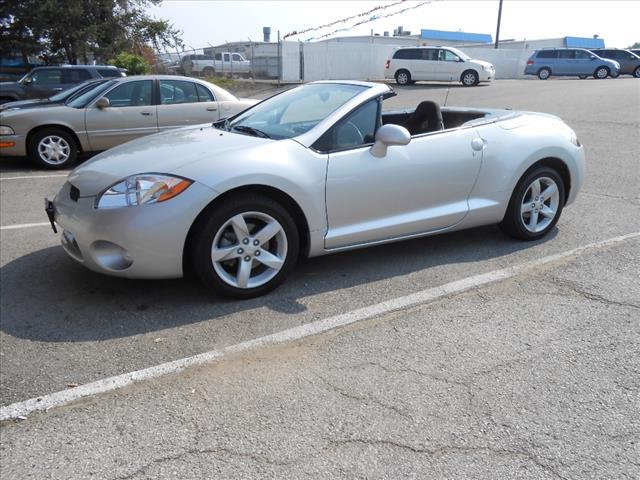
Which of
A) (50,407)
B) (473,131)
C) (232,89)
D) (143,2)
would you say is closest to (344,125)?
(473,131)

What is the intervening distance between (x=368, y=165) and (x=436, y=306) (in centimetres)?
112

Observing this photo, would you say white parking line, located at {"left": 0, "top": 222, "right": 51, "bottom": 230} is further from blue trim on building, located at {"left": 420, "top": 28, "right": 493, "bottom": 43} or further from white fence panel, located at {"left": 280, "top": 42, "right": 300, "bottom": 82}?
blue trim on building, located at {"left": 420, "top": 28, "right": 493, "bottom": 43}

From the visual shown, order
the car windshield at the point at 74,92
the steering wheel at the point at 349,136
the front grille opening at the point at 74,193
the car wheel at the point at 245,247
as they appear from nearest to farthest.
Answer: the car wheel at the point at 245,247 < the front grille opening at the point at 74,193 < the steering wheel at the point at 349,136 < the car windshield at the point at 74,92

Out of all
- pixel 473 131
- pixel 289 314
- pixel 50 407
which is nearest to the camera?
pixel 50 407

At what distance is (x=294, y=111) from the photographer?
4.52m

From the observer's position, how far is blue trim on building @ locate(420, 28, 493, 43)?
57438mm

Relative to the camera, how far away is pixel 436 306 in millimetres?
3709

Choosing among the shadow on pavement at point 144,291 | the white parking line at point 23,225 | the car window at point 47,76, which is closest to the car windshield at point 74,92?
the car window at point 47,76

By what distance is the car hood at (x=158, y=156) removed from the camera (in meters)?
3.65

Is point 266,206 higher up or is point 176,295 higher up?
point 266,206

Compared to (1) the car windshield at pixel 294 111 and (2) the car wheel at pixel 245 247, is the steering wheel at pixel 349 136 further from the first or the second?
(2) the car wheel at pixel 245 247

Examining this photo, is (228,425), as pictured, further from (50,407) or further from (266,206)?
(266,206)

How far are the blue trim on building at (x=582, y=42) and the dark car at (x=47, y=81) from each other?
57.1 m

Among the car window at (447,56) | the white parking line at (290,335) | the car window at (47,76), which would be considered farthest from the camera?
the car window at (447,56)
